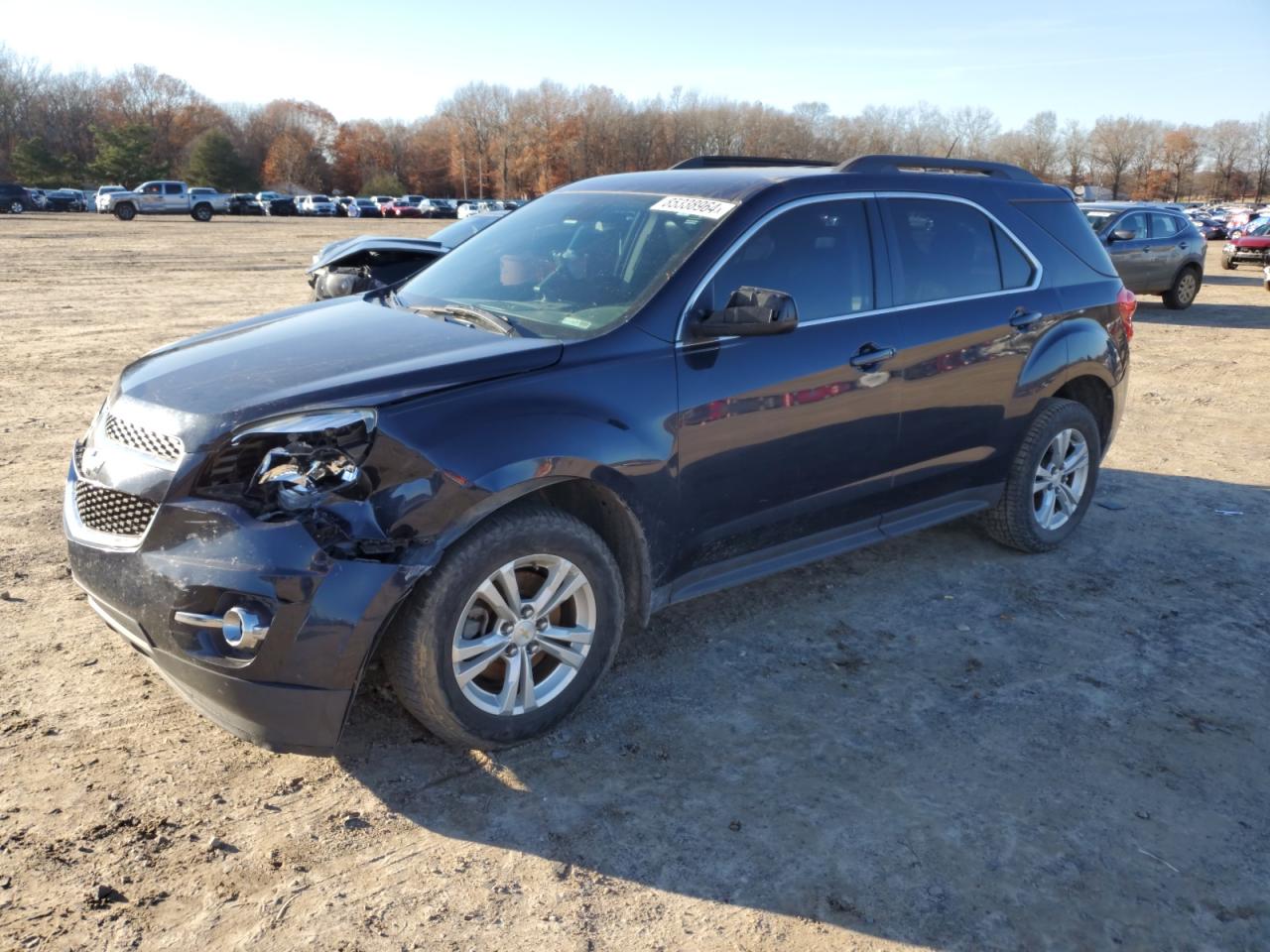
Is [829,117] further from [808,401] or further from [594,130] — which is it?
[808,401]

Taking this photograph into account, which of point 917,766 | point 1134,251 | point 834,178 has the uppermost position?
point 834,178

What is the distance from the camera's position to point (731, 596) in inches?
191

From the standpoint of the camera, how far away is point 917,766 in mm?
3488

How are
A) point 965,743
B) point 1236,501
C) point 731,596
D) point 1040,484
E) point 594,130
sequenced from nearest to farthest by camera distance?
point 965,743
point 731,596
point 1040,484
point 1236,501
point 594,130

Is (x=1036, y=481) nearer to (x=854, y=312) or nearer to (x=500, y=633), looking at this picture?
(x=854, y=312)

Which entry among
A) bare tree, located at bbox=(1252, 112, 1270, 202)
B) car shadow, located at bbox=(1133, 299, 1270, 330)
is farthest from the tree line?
car shadow, located at bbox=(1133, 299, 1270, 330)

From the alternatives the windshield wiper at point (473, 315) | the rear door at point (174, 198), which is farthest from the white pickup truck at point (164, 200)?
the windshield wiper at point (473, 315)

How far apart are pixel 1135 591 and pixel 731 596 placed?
81.9 inches

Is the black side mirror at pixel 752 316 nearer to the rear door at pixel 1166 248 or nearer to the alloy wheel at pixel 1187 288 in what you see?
the rear door at pixel 1166 248

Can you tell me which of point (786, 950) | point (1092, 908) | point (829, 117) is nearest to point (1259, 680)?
point (1092, 908)

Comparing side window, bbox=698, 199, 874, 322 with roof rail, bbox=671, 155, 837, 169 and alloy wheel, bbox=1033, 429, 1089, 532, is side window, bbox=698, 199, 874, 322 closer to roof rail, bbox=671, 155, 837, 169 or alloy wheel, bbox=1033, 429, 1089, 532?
roof rail, bbox=671, 155, 837, 169

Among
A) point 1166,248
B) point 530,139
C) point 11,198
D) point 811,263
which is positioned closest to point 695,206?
point 811,263

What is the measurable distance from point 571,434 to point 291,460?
89 centimetres

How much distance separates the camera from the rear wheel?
17.2m
